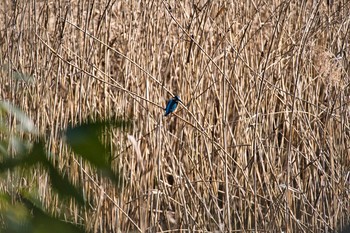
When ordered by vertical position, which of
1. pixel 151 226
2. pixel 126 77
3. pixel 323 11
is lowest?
pixel 151 226

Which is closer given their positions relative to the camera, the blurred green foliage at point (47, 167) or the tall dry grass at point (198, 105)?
the blurred green foliage at point (47, 167)

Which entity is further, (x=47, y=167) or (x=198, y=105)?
(x=198, y=105)

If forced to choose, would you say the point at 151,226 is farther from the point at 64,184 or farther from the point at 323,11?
the point at 64,184

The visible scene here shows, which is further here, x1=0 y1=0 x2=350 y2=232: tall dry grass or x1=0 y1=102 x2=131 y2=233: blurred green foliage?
x1=0 y1=0 x2=350 y2=232: tall dry grass

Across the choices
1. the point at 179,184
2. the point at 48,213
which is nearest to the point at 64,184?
the point at 48,213

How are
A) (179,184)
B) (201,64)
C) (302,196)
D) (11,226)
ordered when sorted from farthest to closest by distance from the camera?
(201,64) → (302,196) → (179,184) → (11,226)

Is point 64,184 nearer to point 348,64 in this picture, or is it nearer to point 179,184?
point 179,184

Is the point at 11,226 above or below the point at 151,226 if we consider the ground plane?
above

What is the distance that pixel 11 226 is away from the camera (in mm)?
406

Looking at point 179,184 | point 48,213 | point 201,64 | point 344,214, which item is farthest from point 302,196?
point 48,213

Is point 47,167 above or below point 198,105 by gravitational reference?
below

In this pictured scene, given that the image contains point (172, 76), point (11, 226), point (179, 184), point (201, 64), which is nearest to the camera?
point (11, 226)

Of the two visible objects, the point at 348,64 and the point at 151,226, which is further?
the point at 348,64

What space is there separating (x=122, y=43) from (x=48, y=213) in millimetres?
2908
